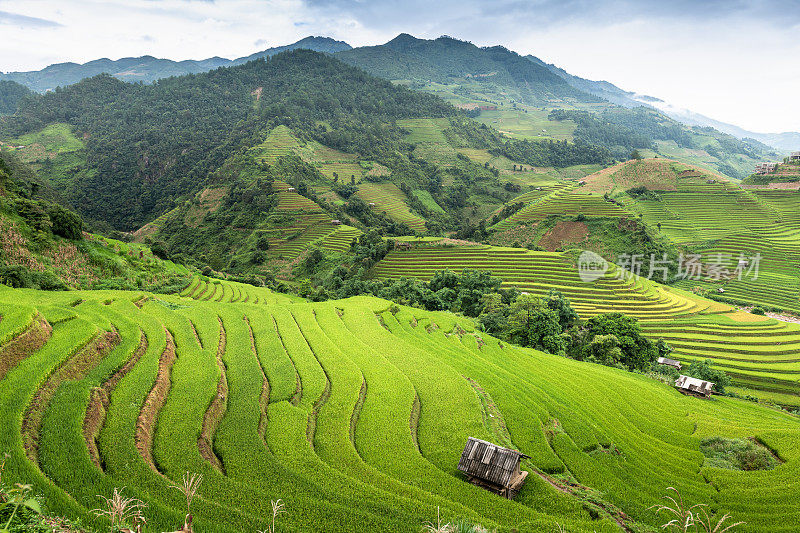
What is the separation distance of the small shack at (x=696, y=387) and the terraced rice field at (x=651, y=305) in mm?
10547

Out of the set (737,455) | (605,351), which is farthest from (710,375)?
(737,455)

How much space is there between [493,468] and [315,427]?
604cm

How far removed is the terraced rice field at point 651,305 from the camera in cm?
3325

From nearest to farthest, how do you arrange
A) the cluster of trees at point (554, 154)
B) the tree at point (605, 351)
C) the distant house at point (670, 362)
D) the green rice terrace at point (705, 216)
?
1. the distant house at point (670, 362)
2. the tree at point (605, 351)
3. the green rice terrace at point (705, 216)
4. the cluster of trees at point (554, 154)

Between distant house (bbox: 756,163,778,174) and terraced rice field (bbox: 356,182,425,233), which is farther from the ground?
distant house (bbox: 756,163,778,174)

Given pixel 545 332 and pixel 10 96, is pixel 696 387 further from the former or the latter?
pixel 10 96

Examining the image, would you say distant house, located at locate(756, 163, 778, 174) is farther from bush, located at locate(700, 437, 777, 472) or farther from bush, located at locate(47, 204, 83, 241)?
bush, located at locate(47, 204, 83, 241)

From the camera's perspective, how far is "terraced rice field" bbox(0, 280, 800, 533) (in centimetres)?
891

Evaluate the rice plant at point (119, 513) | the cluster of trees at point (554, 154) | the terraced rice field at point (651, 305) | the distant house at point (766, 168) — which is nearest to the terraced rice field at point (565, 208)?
the terraced rice field at point (651, 305)

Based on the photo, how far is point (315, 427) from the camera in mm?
13078

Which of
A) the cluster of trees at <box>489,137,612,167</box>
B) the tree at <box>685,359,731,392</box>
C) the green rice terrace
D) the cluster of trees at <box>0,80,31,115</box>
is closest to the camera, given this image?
the tree at <box>685,359,731,392</box>

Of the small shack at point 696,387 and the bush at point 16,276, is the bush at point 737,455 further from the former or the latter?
the bush at point 16,276

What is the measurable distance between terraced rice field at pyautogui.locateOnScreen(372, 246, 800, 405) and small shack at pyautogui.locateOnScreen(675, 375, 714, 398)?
1055 cm

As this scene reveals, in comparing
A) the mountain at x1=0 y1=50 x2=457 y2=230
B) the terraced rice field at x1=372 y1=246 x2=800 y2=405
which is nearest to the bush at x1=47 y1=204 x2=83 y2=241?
the terraced rice field at x1=372 y1=246 x2=800 y2=405
